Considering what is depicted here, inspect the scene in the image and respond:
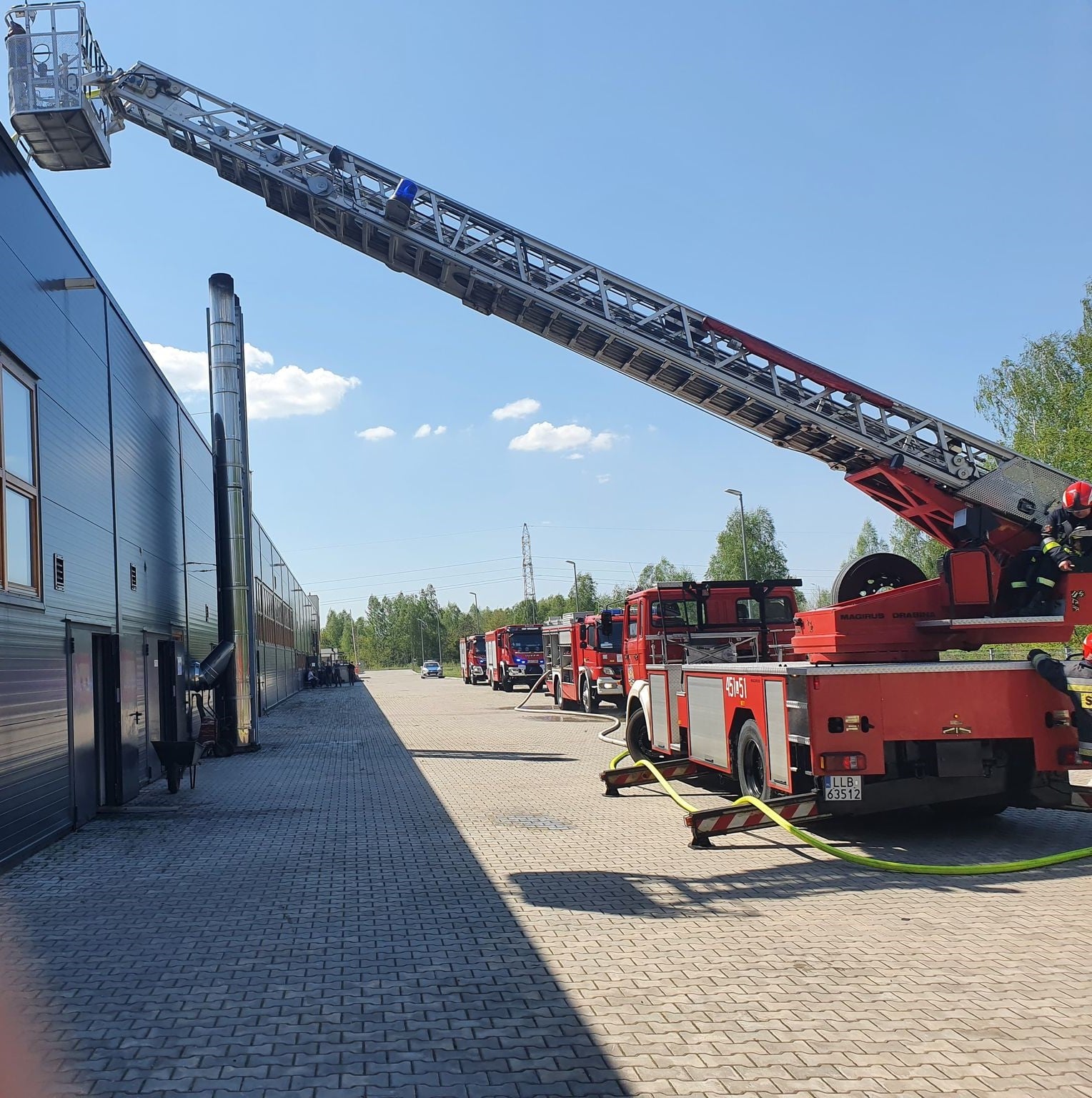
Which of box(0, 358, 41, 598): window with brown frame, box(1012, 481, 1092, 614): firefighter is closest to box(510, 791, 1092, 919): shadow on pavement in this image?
box(1012, 481, 1092, 614): firefighter

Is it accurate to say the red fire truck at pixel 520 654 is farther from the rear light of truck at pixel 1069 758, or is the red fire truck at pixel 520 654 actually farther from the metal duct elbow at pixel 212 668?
the rear light of truck at pixel 1069 758

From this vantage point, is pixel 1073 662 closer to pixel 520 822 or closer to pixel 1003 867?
pixel 1003 867

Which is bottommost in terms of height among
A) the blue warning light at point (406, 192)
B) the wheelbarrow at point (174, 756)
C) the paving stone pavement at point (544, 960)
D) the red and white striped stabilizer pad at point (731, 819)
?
the paving stone pavement at point (544, 960)

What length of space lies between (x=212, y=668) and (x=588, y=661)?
1056cm

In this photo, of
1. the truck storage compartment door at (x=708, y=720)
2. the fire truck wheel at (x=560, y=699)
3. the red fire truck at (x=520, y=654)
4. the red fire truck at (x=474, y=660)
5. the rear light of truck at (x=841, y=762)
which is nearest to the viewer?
the rear light of truck at (x=841, y=762)

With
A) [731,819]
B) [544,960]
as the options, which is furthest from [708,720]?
[544,960]

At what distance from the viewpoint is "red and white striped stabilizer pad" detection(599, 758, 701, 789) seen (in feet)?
43.7

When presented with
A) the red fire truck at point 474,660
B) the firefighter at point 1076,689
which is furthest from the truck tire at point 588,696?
the red fire truck at point 474,660

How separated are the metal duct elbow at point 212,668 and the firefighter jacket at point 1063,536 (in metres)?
15.8

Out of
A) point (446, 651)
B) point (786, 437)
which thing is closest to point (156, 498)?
point (786, 437)

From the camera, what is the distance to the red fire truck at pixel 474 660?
57719mm

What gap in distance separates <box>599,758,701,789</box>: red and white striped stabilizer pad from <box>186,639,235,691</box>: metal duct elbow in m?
10.3

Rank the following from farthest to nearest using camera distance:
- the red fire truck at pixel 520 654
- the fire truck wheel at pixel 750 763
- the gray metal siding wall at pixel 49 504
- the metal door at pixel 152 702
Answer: the red fire truck at pixel 520 654, the metal door at pixel 152 702, the fire truck wheel at pixel 750 763, the gray metal siding wall at pixel 49 504

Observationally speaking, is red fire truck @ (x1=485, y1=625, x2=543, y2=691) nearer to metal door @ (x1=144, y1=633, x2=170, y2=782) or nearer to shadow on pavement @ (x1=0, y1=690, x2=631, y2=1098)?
metal door @ (x1=144, y1=633, x2=170, y2=782)
